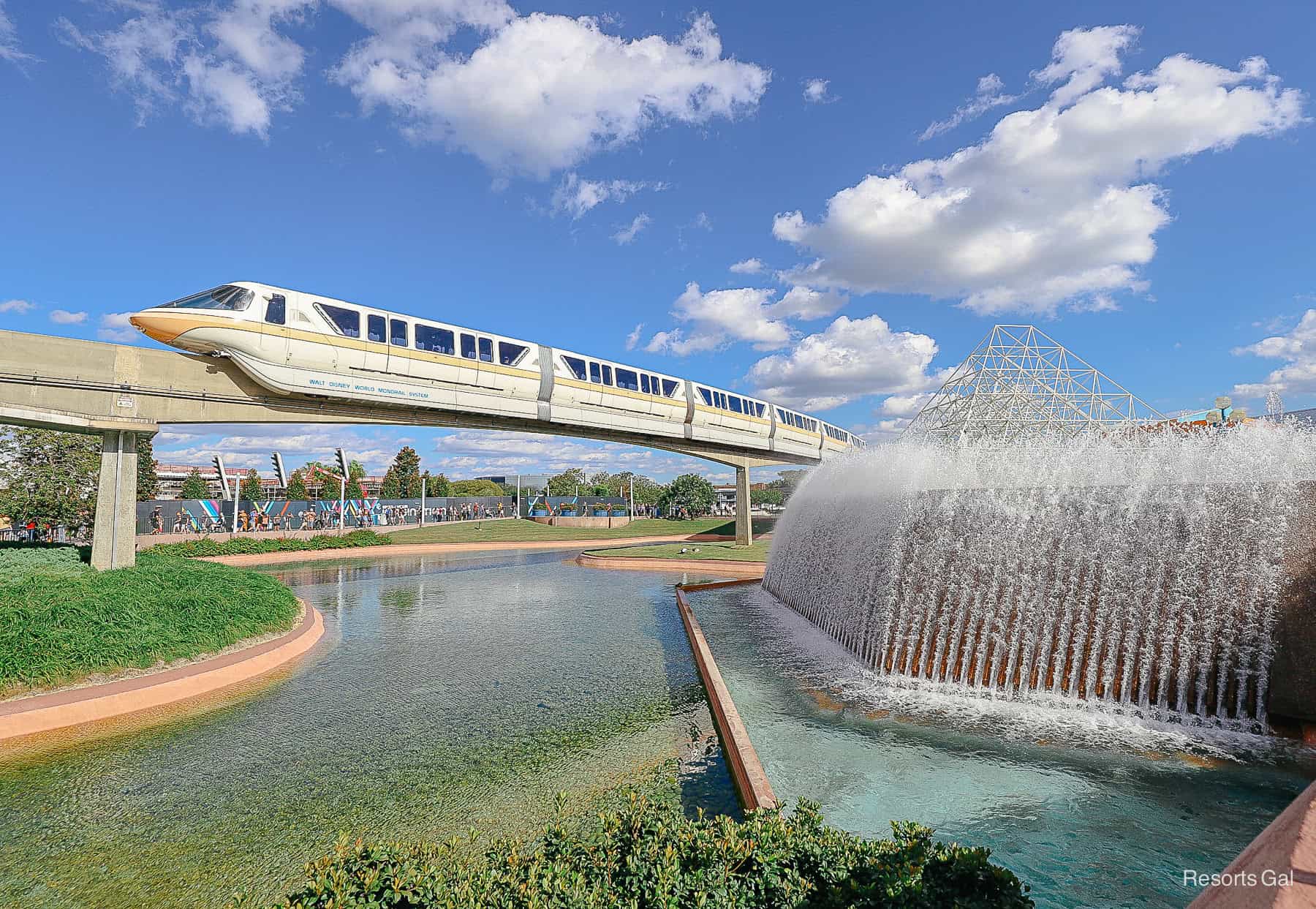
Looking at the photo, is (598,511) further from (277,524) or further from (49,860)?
(49,860)

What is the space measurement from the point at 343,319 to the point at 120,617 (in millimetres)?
9057

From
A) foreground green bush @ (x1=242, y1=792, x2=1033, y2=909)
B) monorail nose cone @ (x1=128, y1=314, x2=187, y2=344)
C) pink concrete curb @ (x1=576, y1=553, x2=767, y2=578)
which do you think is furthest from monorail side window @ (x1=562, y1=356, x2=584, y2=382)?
foreground green bush @ (x1=242, y1=792, x2=1033, y2=909)

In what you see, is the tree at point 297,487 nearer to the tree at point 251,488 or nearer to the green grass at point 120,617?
the tree at point 251,488

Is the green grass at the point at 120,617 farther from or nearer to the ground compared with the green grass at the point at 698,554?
farther from the ground

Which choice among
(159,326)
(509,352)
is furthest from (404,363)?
(159,326)

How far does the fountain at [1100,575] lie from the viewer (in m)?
6.98

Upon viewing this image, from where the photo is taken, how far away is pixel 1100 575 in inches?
309

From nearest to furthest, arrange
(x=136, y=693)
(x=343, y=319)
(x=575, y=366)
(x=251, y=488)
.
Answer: (x=136, y=693)
(x=343, y=319)
(x=575, y=366)
(x=251, y=488)

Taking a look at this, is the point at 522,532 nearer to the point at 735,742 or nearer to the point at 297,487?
the point at 735,742

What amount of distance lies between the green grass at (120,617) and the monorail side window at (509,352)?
9.42 meters

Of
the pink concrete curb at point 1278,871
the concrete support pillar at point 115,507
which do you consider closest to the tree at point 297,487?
the concrete support pillar at point 115,507

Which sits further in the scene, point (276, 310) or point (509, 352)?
point (509, 352)

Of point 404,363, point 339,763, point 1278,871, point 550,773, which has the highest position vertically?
point 404,363

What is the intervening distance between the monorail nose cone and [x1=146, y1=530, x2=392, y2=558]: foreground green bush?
13793mm
